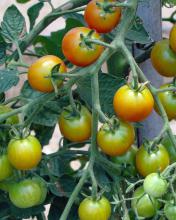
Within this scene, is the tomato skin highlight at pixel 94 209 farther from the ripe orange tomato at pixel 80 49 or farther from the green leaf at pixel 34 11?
the green leaf at pixel 34 11

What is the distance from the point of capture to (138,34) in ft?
2.92

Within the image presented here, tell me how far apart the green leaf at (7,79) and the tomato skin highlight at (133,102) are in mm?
200

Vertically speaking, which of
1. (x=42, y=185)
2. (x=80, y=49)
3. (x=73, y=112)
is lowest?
(x=42, y=185)

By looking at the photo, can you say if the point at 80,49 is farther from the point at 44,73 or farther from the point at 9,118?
the point at 9,118

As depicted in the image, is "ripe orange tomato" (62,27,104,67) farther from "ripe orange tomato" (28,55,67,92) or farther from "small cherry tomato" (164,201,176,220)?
"small cherry tomato" (164,201,176,220)

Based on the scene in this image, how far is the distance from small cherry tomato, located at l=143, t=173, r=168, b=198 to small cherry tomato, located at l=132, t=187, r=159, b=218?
7cm

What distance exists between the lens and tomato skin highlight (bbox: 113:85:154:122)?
68cm

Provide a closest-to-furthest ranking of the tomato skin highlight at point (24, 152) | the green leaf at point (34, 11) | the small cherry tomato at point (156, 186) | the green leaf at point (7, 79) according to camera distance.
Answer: the small cherry tomato at point (156, 186)
the tomato skin highlight at point (24, 152)
the green leaf at point (7, 79)
the green leaf at point (34, 11)

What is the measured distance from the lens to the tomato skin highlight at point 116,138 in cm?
73

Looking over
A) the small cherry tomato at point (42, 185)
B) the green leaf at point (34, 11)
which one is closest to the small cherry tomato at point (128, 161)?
the small cherry tomato at point (42, 185)

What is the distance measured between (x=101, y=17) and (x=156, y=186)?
0.22 metres

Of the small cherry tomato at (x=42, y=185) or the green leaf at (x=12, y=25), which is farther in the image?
the green leaf at (x=12, y=25)

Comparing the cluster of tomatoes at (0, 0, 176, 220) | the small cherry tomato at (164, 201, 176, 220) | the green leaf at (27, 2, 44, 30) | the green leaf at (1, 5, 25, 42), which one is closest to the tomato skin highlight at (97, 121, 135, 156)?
the cluster of tomatoes at (0, 0, 176, 220)

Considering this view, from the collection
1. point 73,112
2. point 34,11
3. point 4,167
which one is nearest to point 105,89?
point 73,112
